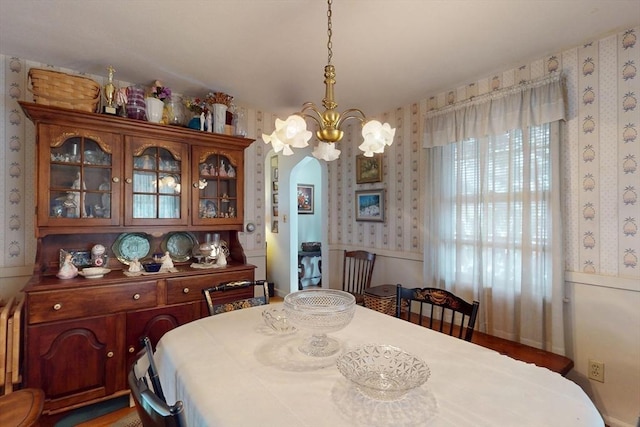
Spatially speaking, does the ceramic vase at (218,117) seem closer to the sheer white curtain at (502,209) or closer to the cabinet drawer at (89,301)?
the cabinet drawer at (89,301)

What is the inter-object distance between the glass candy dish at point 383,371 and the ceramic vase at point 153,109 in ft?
7.06

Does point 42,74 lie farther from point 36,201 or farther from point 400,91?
point 400,91

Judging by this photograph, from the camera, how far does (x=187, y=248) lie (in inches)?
109

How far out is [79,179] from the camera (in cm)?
216

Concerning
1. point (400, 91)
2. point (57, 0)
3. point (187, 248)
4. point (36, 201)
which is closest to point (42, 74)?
point (57, 0)

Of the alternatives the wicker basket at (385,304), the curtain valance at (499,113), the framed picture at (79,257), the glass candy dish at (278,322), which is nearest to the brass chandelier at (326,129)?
Result: the glass candy dish at (278,322)

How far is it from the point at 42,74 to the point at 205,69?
0.95 metres

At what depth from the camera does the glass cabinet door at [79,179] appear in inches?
80.2

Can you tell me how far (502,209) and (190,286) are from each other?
91.7 inches

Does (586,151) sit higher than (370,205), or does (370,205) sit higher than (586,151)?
(586,151)

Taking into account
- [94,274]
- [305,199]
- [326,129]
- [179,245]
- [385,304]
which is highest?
[326,129]

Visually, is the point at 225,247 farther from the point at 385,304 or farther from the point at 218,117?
the point at 385,304

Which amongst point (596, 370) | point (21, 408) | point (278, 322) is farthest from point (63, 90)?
point (596, 370)

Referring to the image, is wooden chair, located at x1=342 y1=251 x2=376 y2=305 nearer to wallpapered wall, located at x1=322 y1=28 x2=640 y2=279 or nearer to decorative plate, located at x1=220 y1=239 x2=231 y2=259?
decorative plate, located at x1=220 y1=239 x2=231 y2=259
